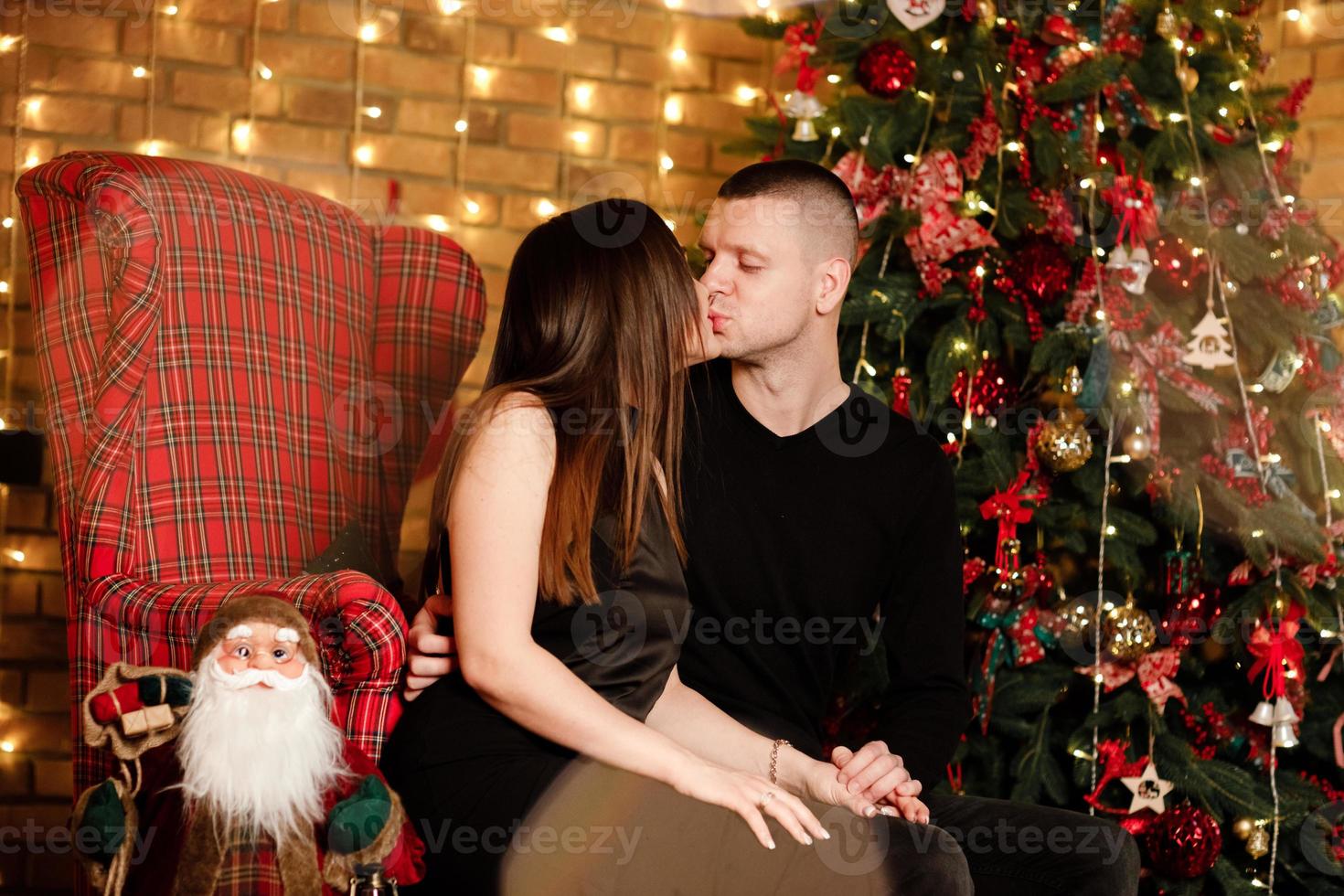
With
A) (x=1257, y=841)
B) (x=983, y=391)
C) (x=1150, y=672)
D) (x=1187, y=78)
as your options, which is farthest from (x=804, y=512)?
(x=1187, y=78)

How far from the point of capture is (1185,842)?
8.33ft

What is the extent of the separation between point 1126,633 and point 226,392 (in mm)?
1736

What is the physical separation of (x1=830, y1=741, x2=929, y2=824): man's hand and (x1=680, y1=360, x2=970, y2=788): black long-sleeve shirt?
192 millimetres

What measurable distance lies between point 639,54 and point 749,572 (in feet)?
6.58

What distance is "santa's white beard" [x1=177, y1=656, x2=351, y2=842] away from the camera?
150 centimetres

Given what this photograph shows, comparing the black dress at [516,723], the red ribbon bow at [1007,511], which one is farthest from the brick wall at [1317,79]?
the black dress at [516,723]

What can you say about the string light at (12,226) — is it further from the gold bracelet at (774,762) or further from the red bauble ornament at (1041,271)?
the red bauble ornament at (1041,271)

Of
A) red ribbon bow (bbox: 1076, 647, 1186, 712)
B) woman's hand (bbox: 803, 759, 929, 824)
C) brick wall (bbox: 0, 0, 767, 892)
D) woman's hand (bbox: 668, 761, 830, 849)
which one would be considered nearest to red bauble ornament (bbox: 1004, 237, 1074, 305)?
red ribbon bow (bbox: 1076, 647, 1186, 712)

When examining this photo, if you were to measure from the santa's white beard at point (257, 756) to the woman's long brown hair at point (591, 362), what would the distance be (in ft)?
1.03

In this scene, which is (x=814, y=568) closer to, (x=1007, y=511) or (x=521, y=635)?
(x=1007, y=511)

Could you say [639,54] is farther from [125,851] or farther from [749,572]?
[125,851]

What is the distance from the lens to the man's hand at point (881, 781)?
1.85m

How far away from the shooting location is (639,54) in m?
3.71

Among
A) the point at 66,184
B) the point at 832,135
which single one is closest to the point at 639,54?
the point at 832,135
